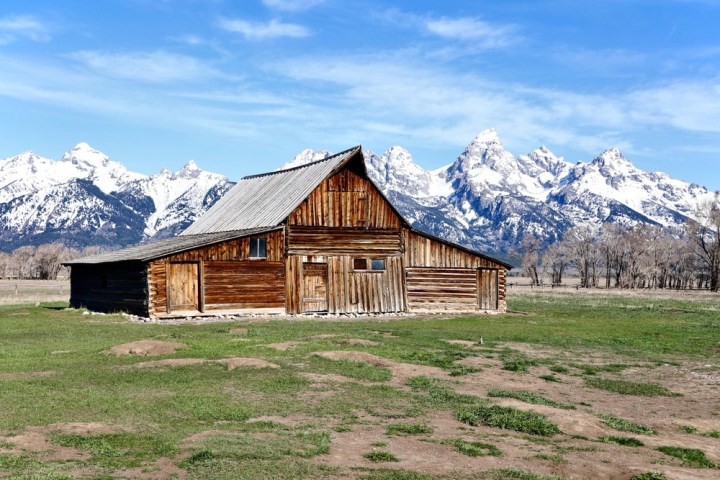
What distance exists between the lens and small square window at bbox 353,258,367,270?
47.6 meters

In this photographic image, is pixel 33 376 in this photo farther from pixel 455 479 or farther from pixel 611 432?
pixel 611 432

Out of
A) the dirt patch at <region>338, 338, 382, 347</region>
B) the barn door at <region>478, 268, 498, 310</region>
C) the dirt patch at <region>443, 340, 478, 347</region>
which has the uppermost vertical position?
the barn door at <region>478, 268, 498, 310</region>

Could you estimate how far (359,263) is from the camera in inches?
1880

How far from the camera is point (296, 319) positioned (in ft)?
139

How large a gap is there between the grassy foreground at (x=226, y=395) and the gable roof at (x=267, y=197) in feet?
45.1

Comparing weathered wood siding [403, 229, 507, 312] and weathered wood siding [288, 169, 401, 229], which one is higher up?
weathered wood siding [288, 169, 401, 229]

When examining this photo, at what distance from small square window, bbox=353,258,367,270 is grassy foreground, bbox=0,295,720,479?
40.4 ft

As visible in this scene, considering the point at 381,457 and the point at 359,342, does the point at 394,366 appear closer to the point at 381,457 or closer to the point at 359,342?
the point at 359,342

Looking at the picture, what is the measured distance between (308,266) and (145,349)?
22.8 meters

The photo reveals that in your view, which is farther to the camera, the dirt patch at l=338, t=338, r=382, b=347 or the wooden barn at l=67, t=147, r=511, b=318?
the wooden barn at l=67, t=147, r=511, b=318

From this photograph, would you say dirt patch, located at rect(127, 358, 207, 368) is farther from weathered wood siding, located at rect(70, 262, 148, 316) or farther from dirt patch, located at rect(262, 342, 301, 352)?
weathered wood siding, located at rect(70, 262, 148, 316)

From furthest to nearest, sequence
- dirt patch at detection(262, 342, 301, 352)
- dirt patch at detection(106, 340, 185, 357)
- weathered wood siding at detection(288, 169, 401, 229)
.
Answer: weathered wood siding at detection(288, 169, 401, 229) → dirt patch at detection(262, 342, 301, 352) → dirt patch at detection(106, 340, 185, 357)

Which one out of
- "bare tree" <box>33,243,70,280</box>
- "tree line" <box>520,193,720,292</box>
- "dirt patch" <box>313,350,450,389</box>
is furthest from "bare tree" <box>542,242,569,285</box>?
"dirt patch" <box>313,350,450,389</box>

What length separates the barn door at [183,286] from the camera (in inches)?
1608
